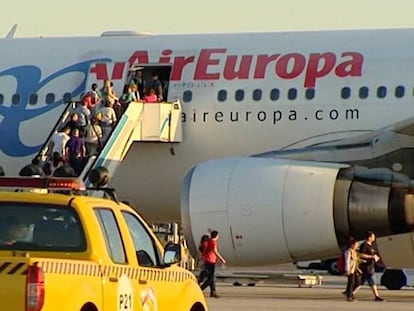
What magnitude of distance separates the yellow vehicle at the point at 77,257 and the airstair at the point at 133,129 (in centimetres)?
1230

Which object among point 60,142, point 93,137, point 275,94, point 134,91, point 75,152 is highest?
point 134,91

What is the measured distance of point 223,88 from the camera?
26.1m

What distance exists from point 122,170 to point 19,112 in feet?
7.33

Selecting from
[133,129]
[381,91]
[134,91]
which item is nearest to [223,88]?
[134,91]

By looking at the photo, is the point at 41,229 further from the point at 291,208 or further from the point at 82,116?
the point at 82,116

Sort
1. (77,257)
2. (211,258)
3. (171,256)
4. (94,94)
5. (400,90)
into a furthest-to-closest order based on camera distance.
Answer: (94,94) < (400,90) < (211,258) < (171,256) < (77,257)

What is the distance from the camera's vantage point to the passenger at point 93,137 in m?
25.8

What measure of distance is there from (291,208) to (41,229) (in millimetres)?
11280

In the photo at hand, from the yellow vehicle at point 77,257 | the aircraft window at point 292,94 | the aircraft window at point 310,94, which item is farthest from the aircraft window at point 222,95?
the yellow vehicle at point 77,257

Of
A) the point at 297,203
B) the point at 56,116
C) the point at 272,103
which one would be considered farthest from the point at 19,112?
the point at 297,203

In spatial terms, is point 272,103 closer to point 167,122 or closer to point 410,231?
point 167,122

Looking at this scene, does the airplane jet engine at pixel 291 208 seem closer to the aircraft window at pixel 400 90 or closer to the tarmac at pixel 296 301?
the tarmac at pixel 296 301

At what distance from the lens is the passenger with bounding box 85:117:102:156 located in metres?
25.8

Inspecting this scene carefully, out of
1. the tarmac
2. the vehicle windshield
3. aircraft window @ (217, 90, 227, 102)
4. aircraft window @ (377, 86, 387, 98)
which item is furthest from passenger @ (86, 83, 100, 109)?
the vehicle windshield
